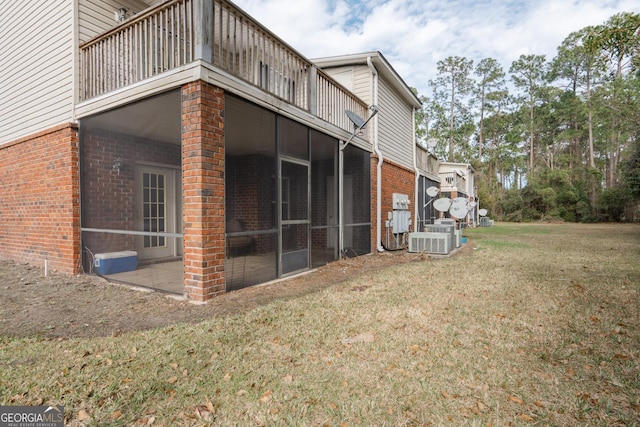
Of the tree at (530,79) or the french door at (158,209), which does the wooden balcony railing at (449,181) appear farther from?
the tree at (530,79)

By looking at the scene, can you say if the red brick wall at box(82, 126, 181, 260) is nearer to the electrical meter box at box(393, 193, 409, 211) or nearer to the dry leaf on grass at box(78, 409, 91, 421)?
the dry leaf on grass at box(78, 409, 91, 421)

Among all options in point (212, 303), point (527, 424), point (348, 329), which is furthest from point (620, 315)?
point (212, 303)

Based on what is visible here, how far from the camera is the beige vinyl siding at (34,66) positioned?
5.71 metres

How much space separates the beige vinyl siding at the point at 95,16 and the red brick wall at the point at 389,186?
660cm

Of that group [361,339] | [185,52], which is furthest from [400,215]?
[185,52]

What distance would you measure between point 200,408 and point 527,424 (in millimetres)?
1995

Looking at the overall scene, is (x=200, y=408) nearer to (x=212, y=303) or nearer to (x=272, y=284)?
(x=212, y=303)

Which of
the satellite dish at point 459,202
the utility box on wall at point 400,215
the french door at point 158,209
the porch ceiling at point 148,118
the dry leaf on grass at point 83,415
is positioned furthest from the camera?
the satellite dish at point 459,202

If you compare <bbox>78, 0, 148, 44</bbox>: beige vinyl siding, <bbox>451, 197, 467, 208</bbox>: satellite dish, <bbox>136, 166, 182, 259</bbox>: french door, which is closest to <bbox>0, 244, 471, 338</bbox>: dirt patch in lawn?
<bbox>136, 166, 182, 259</bbox>: french door

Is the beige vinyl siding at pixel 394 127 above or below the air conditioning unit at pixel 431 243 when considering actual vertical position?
above

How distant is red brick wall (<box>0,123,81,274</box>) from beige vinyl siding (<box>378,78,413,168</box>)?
7483mm

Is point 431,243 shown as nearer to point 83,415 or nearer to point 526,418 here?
point 526,418

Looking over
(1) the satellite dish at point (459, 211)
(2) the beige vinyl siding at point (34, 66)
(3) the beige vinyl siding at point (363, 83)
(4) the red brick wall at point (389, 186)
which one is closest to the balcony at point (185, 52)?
(2) the beige vinyl siding at point (34, 66)

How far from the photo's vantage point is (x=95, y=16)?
5797 millimetres
